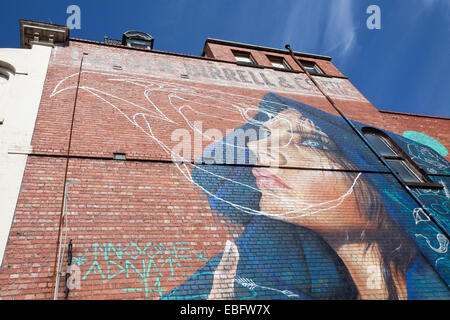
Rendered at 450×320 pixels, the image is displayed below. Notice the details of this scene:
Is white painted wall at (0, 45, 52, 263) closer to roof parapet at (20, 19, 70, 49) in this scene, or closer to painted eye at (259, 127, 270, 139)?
roof parapet at (20, 19, 70, 49)

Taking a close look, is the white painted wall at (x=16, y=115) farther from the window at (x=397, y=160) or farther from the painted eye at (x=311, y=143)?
the window at (x=397, y=160)

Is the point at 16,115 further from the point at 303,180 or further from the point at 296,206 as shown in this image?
the point at 303,180

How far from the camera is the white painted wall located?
4.72 metres

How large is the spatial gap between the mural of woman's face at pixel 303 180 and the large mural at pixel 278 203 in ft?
0.10

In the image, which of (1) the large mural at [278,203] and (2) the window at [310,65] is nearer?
(1) the large mural at [278,203]

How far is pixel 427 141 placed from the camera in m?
10.0

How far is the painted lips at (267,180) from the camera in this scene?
6.40 metres

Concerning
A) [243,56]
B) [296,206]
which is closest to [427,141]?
[296,206]

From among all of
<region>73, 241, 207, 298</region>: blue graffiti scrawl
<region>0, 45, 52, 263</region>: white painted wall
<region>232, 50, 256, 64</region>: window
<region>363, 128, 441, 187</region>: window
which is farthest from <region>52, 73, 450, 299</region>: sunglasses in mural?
<region>232, 50, 256, 64</region>: window

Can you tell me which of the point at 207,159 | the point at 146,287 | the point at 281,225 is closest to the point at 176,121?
the point at 207,159

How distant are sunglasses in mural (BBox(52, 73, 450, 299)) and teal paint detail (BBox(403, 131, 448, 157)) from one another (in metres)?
1.04

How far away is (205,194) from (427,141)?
8.95 meters

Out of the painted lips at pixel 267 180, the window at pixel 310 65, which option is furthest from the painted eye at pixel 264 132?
the window at pixel 310 65

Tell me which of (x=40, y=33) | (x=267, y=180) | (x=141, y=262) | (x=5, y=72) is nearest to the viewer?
(x=141, y=262)
